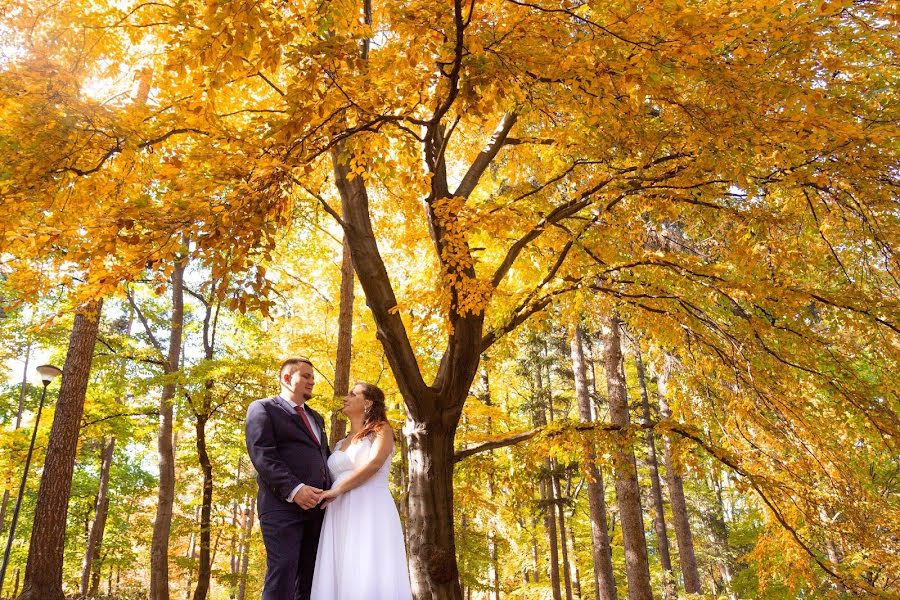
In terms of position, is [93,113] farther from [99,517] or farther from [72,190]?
[99,517]

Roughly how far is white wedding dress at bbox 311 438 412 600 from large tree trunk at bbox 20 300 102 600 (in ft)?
16.7

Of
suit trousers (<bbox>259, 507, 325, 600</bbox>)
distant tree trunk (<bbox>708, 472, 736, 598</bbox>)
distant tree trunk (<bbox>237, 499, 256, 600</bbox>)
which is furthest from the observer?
distant tree trunk (<bbox>708, 472, 736, 598</bbox>)

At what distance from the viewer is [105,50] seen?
18.3 feet

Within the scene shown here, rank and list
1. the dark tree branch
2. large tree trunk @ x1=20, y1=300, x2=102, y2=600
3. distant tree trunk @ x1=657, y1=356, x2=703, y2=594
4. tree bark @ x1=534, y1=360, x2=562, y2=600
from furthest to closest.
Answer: tree bark @ x1=534, y1=360, x2=562, y2=600
distant tree trunk @ x1=657, y1=356, x2=703, y2=594
large tree trunk @ x1=20, y1=300, x2=102, y2=600
the dark tree branch

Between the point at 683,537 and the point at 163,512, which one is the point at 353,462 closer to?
the point at 163,512

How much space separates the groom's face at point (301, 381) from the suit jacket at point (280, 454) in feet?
0.33

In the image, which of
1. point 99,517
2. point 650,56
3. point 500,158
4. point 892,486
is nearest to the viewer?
point 650,56

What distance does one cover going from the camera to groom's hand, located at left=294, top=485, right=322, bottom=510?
3.02 m

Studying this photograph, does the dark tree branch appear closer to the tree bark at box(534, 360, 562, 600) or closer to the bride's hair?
the bride's hair

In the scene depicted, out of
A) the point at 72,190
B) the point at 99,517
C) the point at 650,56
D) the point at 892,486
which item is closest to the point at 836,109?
the point at 650,56

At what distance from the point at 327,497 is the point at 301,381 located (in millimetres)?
700

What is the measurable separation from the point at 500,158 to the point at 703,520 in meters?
17.6

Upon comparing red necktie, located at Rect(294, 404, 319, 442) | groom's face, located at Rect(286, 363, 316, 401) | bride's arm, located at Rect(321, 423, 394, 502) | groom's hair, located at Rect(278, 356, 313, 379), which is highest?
groom's hair, located at Rect(278, 356, 313, 379)

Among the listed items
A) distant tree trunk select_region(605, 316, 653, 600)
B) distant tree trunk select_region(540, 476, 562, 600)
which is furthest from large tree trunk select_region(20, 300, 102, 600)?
distant tree trunk select_region(540, 476, 562, 600)
